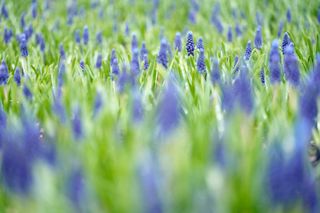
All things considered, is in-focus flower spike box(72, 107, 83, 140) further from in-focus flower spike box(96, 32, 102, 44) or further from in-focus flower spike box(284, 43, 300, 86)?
in-focus flower spike box(96, 32, 102, 44)

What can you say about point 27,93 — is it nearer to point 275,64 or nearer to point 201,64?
point 201,64

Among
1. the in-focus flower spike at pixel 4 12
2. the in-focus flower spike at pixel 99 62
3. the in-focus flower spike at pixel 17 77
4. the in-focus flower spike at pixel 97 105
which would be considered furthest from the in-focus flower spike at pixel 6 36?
the in-focus flower spike at pixel 97 105

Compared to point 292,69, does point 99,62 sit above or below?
above

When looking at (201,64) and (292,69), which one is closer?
(292,69)

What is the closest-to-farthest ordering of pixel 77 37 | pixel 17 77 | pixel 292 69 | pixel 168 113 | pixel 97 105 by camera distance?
pixel 168 113 < pixel 97 105 < pixel 292 69 < pixel 17 77 < pixel 77 37

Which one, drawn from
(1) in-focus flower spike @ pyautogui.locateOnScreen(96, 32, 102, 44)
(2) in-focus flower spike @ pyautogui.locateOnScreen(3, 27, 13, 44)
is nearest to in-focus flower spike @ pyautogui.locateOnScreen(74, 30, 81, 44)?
(1) in-focus flower spike @ pyautogui.locateOnScreen(96, 32, 102, 44)

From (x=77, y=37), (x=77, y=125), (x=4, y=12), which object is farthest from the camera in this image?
(x=4, y=12)

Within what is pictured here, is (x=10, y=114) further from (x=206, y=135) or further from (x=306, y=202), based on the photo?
(x=306, y=202)

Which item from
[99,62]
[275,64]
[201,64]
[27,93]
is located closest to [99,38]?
[99,62]

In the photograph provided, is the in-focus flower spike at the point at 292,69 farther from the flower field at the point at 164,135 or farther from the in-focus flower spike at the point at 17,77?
the in-focus flower spike at the point at 17,77
